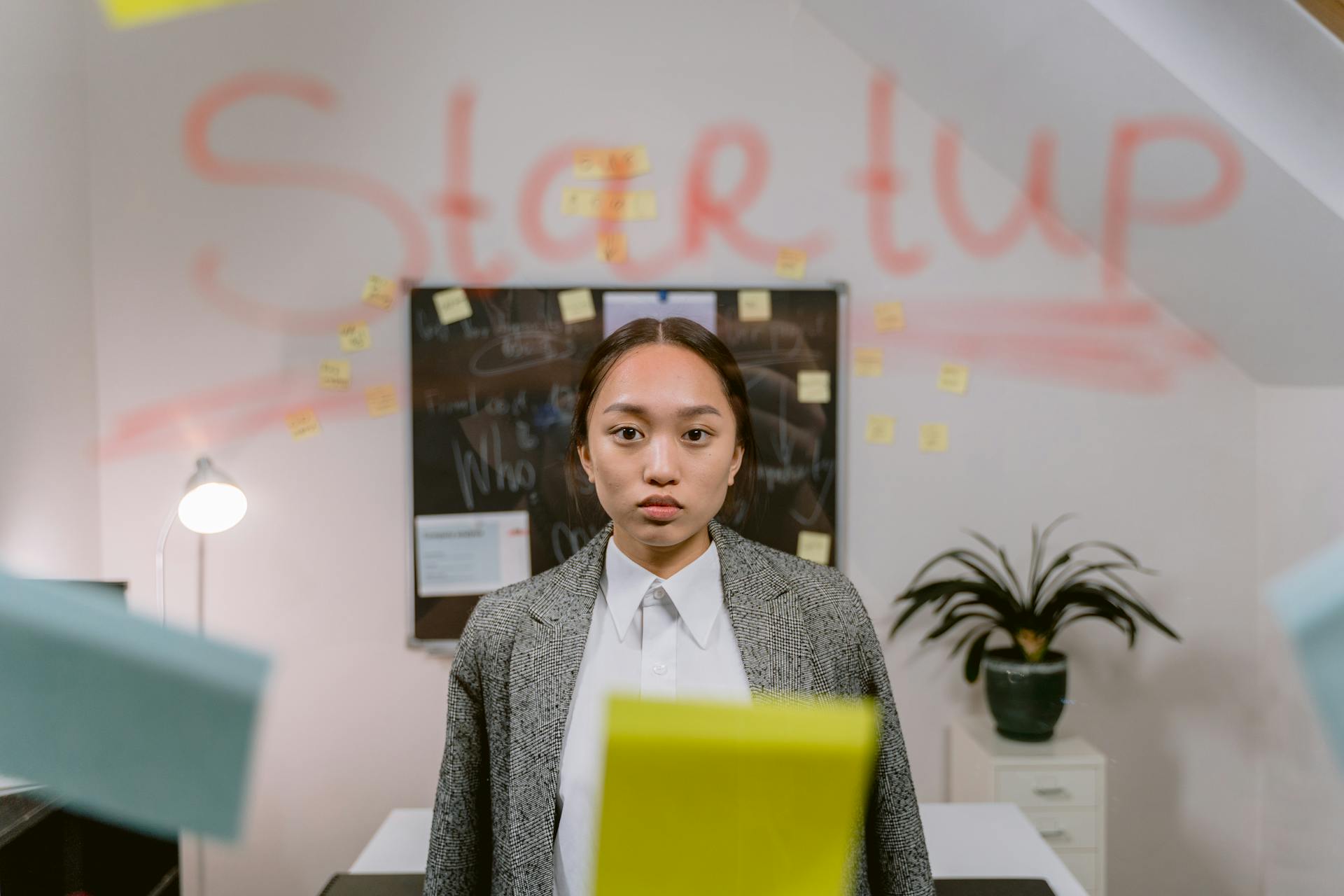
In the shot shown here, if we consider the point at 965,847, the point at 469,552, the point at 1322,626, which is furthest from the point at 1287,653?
the point at 1322,626

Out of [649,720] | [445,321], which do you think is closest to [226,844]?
[649,720]

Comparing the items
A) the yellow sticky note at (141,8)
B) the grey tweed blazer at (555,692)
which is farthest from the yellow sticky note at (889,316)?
the yellow sticky note at (141,8)

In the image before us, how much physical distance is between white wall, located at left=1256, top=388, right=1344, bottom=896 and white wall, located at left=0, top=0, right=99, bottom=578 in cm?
302

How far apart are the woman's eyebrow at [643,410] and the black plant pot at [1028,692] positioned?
1.76 metres

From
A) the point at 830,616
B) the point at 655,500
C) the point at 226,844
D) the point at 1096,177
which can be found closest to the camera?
the point at 226,844

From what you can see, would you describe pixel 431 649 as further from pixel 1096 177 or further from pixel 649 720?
pixel 649 720

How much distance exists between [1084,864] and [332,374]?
7.56ft

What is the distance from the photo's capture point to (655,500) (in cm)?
98

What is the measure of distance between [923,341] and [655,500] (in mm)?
1940

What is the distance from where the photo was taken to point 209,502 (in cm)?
226

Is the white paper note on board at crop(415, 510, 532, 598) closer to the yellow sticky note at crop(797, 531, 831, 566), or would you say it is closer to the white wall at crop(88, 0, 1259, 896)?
the white wall at crop(88, 0, 1259, 896)

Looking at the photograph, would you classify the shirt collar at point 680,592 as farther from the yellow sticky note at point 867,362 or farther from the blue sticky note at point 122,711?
the yellow sticky note at point 867,362

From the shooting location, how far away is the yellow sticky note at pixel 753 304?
270cm

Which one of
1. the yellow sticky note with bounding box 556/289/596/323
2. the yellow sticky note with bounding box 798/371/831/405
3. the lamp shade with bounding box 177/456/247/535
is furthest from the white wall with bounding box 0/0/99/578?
the yellow sticky note with bounding box 798/371/831/405
